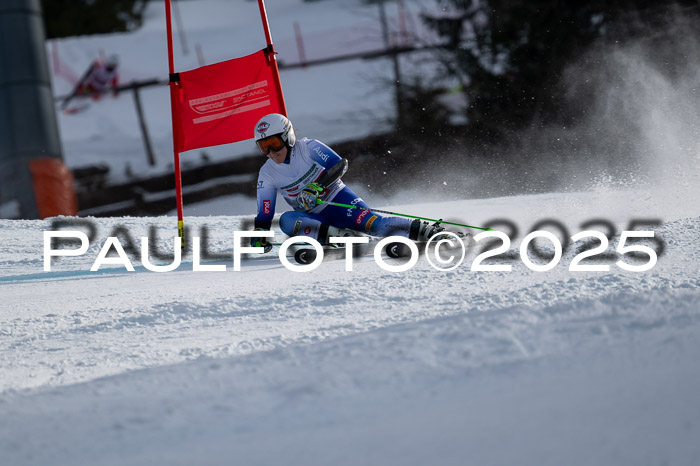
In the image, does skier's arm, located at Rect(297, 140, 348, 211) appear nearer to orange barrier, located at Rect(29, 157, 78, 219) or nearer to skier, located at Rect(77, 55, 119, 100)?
orange barrier, located at Rect(29, 157, 78, 219)

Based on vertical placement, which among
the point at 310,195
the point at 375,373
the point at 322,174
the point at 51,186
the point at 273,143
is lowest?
the point at 51,186

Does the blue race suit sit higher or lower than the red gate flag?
lower

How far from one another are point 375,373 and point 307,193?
3.38 meters

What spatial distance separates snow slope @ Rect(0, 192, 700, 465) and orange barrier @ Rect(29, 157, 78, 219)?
718cm

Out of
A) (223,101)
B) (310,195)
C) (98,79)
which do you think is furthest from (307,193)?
(98,79)

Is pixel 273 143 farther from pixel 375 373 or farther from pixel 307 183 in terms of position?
pixel 375 373

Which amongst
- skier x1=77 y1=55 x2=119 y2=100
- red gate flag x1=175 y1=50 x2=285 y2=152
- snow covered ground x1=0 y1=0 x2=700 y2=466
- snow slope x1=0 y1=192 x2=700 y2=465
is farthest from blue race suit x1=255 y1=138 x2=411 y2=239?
skier x1=77 y1=55 x2=119 y2=100

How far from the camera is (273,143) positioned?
19.3 ft

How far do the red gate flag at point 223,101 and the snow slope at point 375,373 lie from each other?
2470 millimetres

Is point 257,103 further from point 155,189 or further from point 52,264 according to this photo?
point 155,189

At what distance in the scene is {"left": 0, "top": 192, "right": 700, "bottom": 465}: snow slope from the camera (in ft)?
7.41

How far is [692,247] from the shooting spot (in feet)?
15.2

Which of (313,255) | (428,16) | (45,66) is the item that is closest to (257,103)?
(313,255)

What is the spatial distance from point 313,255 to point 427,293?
1650mm
